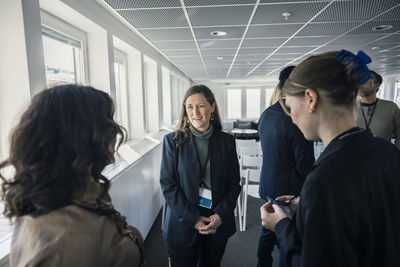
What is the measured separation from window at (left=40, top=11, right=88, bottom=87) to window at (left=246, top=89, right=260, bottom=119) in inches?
433

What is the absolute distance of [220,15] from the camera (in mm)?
2607

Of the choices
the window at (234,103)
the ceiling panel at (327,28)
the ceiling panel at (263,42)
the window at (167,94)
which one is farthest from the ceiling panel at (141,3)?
the window at (234,103)

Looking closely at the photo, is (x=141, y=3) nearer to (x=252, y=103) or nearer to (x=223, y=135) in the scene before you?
(x=223, y=135)

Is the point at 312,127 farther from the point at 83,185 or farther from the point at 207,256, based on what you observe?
the point at 207,256

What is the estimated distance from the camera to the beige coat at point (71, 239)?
0.56 m

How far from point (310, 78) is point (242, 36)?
3.09 meters

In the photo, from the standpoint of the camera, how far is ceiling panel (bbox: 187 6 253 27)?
2.44 metres

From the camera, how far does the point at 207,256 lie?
1573 millimetres

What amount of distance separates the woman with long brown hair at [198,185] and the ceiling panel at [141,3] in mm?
1185

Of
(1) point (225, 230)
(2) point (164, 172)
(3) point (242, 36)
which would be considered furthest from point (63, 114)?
(3) point (242, 36)

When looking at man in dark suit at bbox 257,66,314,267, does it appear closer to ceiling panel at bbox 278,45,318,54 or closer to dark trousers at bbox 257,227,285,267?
dark trousers at bbox 257,227,285,267

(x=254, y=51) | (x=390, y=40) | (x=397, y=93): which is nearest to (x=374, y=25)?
(x=390, y=40)

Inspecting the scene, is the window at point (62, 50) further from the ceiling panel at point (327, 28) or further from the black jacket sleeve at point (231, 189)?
the ceiling panel at point (327, 28)

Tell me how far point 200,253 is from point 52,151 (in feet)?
4.31
